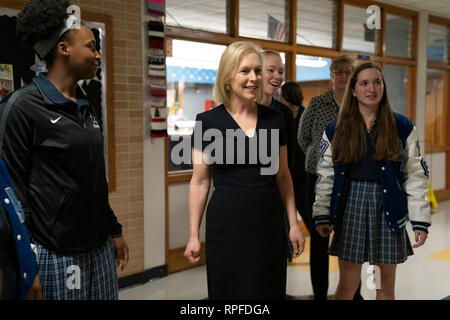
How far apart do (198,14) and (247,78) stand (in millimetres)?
2616

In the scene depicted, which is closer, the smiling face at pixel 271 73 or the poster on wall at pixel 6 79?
the smiling face at pixel 271 73

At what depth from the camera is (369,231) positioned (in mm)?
2238

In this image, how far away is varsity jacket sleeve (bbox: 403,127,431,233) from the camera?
218cm

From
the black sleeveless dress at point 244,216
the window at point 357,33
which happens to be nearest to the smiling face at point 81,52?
the black sleeveless dress at point 244,216

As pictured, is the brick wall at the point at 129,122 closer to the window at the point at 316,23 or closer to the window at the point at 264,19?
the window at the point at 264,19

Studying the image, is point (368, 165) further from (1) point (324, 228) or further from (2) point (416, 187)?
(1) point (324, 228)

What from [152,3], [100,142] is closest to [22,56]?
[152,3]

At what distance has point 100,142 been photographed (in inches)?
59.2

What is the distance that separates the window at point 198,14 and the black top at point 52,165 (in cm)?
280

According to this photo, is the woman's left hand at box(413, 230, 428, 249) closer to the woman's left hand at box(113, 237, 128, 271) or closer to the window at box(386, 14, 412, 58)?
the woman's left hand at box(113, 237, 128, 271)

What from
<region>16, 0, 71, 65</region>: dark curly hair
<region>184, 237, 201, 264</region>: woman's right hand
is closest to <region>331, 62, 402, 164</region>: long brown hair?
<region>184, 237, 201, 264</region>: woman's right hand

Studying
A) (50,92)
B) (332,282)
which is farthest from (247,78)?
(332,282)

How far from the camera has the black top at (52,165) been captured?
132 cm

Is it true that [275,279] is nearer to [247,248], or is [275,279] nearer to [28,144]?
[247,248]
